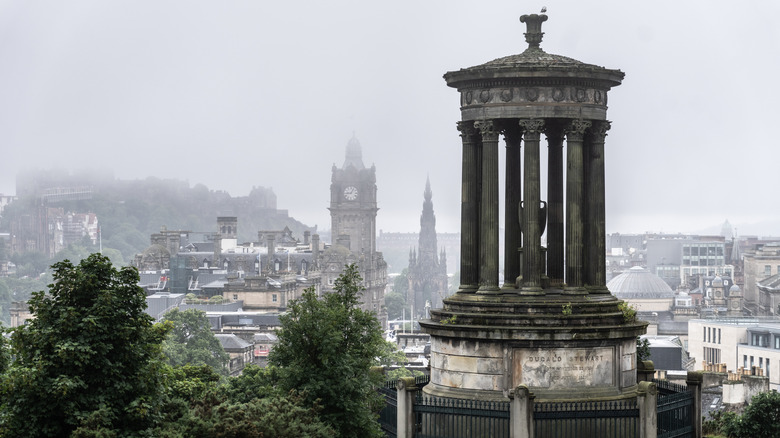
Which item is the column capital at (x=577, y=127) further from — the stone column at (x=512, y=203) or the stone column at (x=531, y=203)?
the stone column at (x=512, y=203)

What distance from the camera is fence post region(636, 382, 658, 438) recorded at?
56875 millimetres

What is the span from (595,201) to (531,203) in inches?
105

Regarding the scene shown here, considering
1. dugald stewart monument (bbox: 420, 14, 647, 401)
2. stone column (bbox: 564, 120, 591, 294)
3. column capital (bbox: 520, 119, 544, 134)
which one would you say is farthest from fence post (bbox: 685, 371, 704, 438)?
column capital (bbox: 520, 119, 544, 134)

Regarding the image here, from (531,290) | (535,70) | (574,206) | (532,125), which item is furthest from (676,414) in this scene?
(535,70)

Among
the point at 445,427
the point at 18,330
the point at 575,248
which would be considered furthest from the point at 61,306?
the point at 575,248

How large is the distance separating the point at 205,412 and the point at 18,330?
6.18 meters

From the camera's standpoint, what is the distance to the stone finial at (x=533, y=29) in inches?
2427

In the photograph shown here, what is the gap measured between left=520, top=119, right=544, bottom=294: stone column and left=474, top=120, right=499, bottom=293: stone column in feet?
3.13

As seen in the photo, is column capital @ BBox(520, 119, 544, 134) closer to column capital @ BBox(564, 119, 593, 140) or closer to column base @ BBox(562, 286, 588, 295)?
column capital @ BBox(564, 119, 593, 140)

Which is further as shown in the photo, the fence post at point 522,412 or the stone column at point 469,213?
the stone column at point 469,213

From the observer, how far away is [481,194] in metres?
60.3

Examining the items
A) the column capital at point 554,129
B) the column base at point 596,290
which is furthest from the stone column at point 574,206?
the column base at point 596,290

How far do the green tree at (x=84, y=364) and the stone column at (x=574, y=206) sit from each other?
13.4 meters

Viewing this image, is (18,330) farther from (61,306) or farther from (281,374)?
(281,374)
